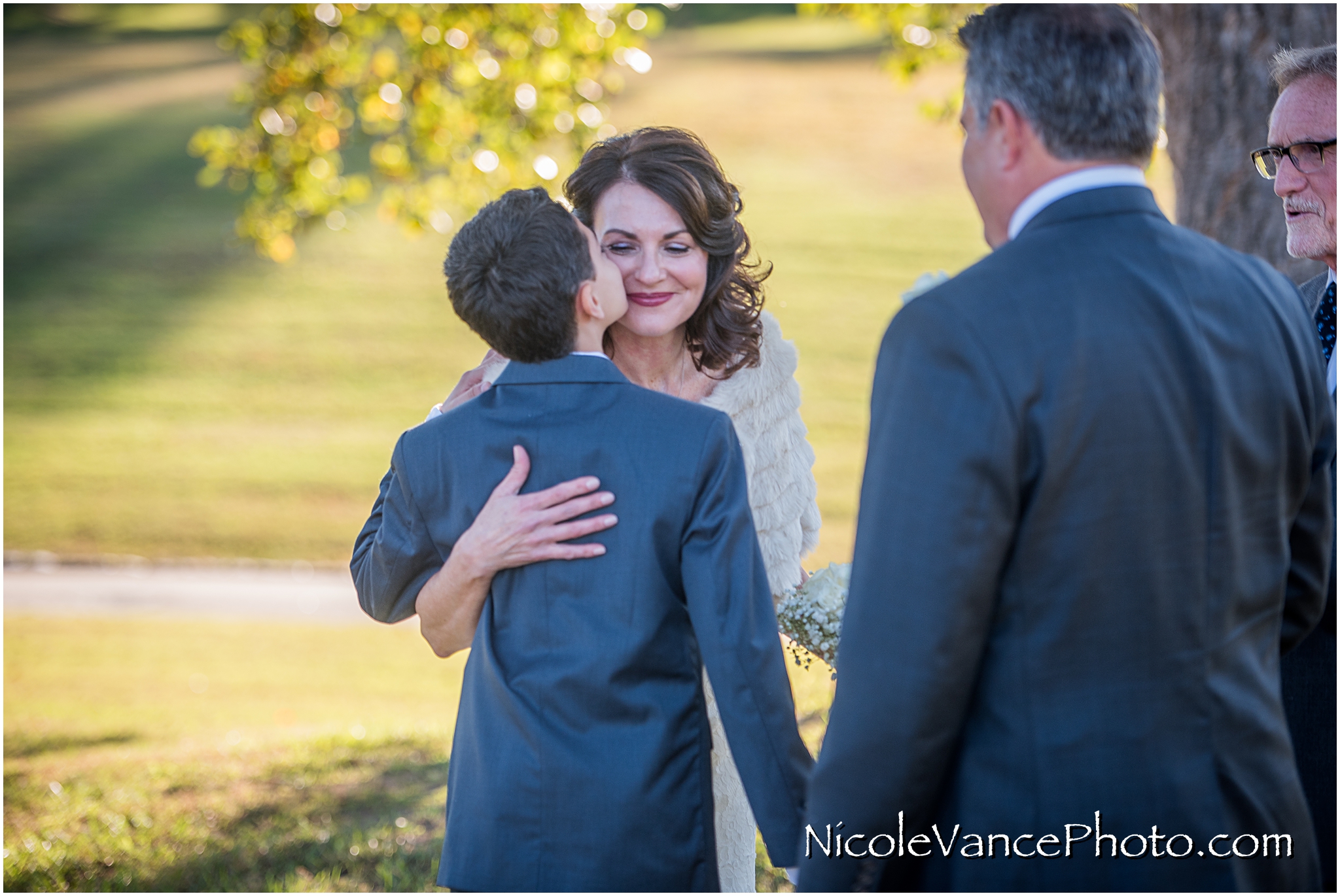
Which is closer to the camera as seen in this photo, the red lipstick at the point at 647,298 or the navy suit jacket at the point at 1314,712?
the navy suit jacket at the point at 1314,712

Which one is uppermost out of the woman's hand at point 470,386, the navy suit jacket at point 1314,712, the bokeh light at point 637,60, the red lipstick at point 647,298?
the bokeh light at point 637,60

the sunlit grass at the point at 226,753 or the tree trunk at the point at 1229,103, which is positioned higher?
the tree trunk at the point at 1229,103

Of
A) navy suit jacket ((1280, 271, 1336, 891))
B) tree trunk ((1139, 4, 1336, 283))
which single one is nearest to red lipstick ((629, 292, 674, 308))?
navy suit jacket ((1280, 271, 1336, 891))

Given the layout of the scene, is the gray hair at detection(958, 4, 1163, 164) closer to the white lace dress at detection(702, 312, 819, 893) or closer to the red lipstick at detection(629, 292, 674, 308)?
the red lipstick at detection(629, 292, 674, 308)

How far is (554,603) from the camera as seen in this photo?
216cm

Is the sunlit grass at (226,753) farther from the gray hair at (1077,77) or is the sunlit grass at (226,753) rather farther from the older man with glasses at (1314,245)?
the gray hair at (1077,77)

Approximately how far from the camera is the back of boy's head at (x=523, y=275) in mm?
2133

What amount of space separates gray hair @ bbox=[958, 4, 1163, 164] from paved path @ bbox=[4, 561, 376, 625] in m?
10.0

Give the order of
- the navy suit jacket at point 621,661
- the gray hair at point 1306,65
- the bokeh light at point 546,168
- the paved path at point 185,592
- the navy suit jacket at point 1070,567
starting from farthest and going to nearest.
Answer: the paved path at point 185,592
the bokeh light at point 546,168
the gray hair at point 1306,65
the navy suit jacket at point 621,661
the navy suit jacket at point 1070,567

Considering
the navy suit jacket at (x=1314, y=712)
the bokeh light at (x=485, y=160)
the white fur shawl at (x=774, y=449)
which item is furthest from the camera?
the bokeh light at (x=485, y=160)

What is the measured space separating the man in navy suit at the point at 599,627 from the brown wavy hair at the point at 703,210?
849 millimetres

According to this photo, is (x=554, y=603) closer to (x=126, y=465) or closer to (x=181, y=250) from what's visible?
(x=126, y=465)

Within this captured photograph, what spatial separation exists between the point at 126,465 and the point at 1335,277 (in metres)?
17.1

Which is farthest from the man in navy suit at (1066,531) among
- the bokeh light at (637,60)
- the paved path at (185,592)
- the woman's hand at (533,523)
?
the paved path at (185,592)
